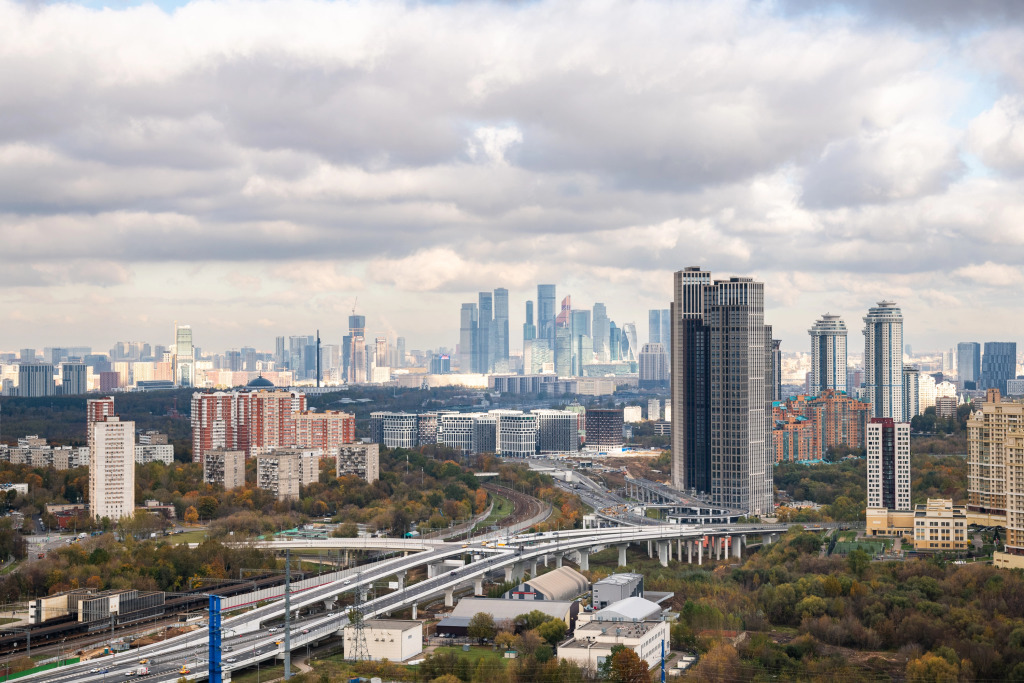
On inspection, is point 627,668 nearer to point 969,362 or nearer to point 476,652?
point 476,652

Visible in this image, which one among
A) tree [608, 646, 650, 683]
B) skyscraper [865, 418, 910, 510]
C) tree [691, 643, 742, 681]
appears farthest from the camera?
skyscraper [865, 418, 910, 510]

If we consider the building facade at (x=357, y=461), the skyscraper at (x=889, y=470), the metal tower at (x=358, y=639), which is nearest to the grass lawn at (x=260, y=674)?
the metal tower at (x=358, y=639)

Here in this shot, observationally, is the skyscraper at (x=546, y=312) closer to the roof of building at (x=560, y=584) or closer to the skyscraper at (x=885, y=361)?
the skyscraper at (x=885, y=361)

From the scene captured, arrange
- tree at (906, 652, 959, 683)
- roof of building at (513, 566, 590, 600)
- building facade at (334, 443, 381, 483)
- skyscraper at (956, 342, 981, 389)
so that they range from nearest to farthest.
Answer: tree at (906, 652, 959, 683) → roof of building at (513, 566, 590, 600) → building facade at (334, 443, 381, 483) → skyscraper at (956, 342, 981, 389)

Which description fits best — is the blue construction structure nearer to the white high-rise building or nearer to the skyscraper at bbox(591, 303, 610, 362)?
the white high-rise building

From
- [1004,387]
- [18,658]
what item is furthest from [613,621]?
[1004,387]

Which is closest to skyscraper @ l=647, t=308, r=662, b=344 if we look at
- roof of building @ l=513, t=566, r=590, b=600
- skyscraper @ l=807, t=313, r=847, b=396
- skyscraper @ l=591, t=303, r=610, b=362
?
skyscraper @ l=591, t=303, r=610, b=362

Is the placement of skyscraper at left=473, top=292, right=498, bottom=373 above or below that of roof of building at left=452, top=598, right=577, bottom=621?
above

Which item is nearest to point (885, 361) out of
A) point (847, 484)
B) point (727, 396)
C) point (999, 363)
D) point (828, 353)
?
point (828, 353)
